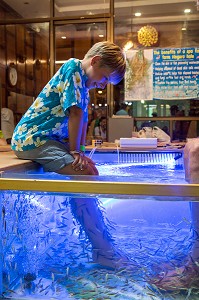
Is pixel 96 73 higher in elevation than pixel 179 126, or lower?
higher

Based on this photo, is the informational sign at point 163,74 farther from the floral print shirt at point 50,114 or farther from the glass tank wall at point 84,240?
the glass tank wall at point 84,240

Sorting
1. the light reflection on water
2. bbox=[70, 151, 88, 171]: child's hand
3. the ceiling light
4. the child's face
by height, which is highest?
the ceiling light

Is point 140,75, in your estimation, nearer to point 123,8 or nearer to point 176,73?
point 176,73

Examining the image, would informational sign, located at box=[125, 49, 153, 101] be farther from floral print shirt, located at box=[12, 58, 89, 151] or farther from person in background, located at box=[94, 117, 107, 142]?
floral print shirt, located at box=[12, 58, 89, 151]

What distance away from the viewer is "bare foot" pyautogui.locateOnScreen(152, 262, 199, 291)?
3.82 ft

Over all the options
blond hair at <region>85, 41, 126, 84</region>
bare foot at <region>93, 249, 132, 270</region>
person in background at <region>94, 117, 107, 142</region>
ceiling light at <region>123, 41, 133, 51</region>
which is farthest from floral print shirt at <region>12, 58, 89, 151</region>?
ceiling light at <region>123, 41, 133, 51</region>

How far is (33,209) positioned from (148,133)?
10.2 ft

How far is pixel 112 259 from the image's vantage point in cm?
123

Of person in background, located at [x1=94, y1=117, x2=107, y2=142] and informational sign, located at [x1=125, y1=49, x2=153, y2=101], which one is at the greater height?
informational sign, located at [x1=125, y1=49, x2=153, y2=101]

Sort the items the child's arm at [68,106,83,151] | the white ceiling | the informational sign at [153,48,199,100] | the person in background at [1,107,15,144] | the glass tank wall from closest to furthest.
Answer: 1. the glass tank wall
2. the child's arm at [68,106,83,151]
3. the informational sign at [153,48,199,100]
4. the white ceiling
5. the person in background at [1,107,15,144]

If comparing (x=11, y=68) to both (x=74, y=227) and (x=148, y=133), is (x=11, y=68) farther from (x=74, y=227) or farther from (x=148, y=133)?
(x=74, y=227)

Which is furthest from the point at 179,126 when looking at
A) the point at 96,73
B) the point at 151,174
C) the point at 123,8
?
the point at 96,73

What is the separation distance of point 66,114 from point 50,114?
0.12 metres

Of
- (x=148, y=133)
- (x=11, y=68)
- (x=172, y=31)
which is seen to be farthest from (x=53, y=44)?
(x=148, y=133)
